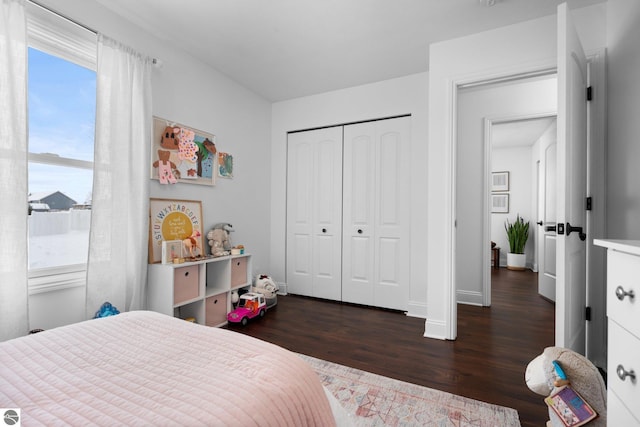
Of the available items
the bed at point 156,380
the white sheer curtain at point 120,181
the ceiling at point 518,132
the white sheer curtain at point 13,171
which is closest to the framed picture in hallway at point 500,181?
the ceiling at point 518,132

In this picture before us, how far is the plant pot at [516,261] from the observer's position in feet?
20.0

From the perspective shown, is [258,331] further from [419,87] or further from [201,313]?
[419,87]

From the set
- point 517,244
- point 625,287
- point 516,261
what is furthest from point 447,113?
point 516,261

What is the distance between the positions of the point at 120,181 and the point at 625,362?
2862mm

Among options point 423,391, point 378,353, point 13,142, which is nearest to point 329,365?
point 378,353

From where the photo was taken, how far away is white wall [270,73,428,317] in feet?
10.9

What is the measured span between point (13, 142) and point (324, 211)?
113 inches

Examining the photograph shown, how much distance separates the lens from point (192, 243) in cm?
285

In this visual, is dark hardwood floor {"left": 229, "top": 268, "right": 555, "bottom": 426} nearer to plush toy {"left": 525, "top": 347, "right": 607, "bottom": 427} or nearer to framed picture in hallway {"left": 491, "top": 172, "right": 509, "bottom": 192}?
plush toy {"left": 525, "top": 347, "right": 607, "bottom": 427}

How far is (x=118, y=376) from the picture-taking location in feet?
2.86

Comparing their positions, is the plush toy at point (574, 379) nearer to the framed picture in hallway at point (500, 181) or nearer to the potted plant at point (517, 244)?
the potted plant at point (517, 244)

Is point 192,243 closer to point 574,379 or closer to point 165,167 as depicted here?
point 165,167

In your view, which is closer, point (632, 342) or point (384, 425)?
point (632, 342)

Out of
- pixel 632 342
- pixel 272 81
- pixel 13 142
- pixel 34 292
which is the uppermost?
pixel 272 81
